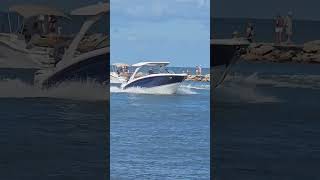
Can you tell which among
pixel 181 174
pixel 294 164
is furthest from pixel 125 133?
pixel 294 164

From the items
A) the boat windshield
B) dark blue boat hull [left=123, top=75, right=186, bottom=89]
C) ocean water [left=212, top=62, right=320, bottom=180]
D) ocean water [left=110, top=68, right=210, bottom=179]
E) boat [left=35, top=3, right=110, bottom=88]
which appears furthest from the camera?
dark blue boat hull [left=123, top=75, right=186, bottom=89]

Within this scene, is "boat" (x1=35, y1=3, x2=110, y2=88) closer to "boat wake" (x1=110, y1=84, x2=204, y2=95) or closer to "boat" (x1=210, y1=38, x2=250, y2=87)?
"boat" (x1=210, y1=38, x2=250, y2=87)

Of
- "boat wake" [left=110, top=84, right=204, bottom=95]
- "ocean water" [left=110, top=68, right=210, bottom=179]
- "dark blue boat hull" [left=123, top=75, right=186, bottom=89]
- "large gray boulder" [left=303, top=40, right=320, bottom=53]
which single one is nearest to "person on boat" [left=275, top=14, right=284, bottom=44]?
"large gray boulder" [left=303, top=40, right=320, bottom=53]

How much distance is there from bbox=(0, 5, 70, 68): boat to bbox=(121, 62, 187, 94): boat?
3.54m

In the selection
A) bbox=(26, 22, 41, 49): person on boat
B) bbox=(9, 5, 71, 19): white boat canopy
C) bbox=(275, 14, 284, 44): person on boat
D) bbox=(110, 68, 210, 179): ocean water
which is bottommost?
bbox=(110, 68, 210, 179): ocean water

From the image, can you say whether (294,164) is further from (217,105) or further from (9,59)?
(9,59)

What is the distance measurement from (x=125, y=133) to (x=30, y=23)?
147 cm

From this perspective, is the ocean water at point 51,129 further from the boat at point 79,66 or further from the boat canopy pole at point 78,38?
the boat canopy pole at point 78,38

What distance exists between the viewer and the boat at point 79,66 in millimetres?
4957

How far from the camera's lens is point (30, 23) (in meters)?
5.09

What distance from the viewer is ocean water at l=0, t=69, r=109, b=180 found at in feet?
16.0

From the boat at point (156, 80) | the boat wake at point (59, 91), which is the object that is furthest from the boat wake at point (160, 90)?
the boat wake at point (59, 91)

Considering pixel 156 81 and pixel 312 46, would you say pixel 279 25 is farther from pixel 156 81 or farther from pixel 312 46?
pixel 156 81

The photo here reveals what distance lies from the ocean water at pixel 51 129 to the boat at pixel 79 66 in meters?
0.06
